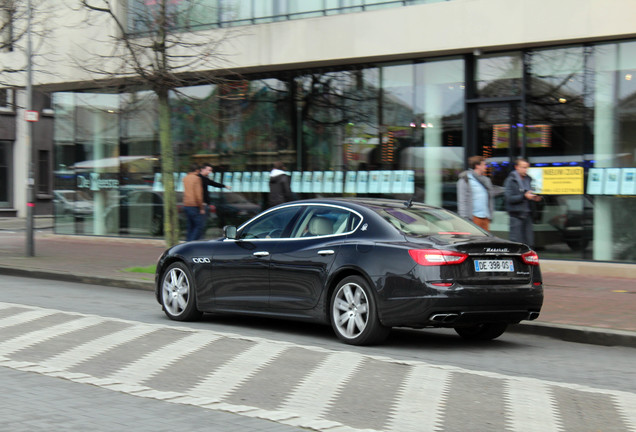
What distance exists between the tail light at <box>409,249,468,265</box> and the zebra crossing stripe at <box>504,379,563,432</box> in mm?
1480

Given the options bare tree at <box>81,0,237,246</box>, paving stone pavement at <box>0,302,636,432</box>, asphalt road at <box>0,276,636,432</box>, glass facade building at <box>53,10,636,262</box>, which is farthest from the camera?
glass facade building at <box>53,10,636,262</box>

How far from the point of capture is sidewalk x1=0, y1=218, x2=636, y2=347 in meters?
9.75

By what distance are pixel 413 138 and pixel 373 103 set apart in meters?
1.19

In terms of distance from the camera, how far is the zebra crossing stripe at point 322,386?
19.5 feet

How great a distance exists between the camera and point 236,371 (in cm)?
716

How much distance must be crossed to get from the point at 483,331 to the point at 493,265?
131cm

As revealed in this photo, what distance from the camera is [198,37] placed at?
2034 cm

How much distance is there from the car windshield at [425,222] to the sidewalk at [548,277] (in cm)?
167

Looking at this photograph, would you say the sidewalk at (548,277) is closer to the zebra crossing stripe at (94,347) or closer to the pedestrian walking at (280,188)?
the pedestrian walking at (280,188)

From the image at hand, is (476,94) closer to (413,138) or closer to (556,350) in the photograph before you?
(413,138)

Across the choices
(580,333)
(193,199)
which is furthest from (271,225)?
(193,199)

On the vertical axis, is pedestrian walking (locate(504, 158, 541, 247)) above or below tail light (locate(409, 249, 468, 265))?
above

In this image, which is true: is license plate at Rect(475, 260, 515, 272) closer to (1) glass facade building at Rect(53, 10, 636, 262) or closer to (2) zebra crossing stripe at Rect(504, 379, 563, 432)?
(2) zebra crossing stripe at Rect(504, 379, 563, 432)

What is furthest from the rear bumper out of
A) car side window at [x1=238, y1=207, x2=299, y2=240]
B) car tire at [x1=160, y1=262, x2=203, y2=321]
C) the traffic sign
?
the traffic sign
